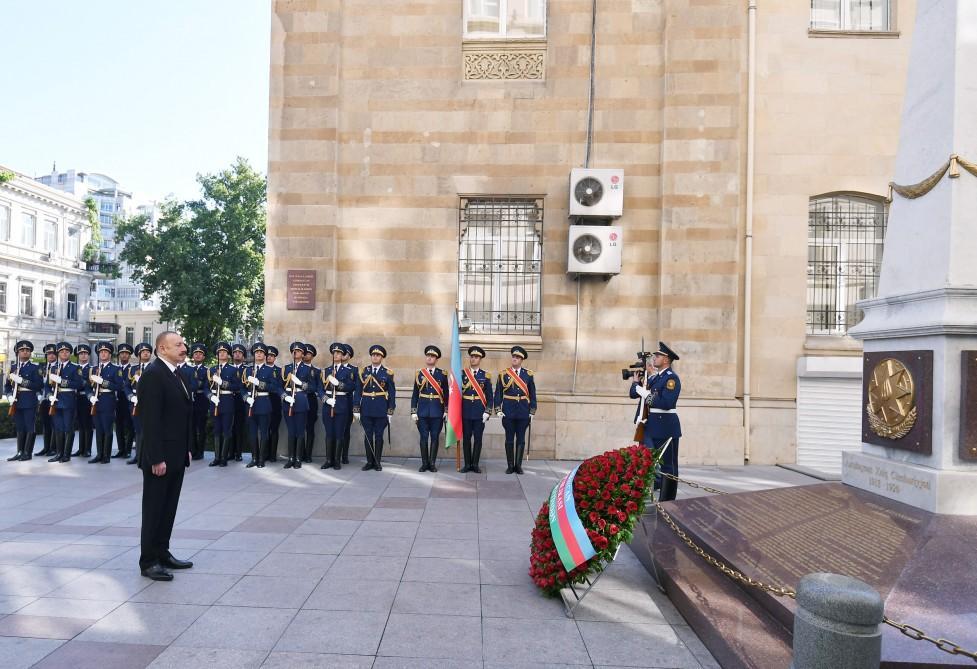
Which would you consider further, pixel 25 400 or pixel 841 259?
pixel 841 259

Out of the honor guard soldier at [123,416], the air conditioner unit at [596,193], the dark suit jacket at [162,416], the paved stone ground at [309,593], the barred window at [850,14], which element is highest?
the barred window at [850,14]

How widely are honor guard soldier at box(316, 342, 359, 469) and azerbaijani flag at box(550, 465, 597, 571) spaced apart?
20.1 feet

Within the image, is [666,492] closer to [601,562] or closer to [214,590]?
[601,562]

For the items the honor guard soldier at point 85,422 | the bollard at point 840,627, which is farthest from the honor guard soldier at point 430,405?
the bollard at point 840,627

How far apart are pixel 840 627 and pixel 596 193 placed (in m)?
9.37

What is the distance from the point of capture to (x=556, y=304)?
37.9 ft

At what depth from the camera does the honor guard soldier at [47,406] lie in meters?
11.1

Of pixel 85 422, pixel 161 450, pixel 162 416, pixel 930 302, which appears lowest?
pixel 85 422

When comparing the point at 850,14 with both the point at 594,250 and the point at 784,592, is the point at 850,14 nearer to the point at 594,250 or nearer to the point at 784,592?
the point at 594,250

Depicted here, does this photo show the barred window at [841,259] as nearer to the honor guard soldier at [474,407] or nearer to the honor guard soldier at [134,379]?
the honor guard soldier at [474,407]

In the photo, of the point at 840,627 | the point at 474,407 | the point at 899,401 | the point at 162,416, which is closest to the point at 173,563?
the point at 162,416

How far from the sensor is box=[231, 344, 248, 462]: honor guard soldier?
10883 millimetres

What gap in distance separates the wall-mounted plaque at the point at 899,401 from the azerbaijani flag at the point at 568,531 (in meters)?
2.93

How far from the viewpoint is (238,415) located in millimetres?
10930
